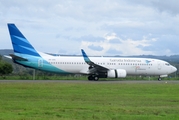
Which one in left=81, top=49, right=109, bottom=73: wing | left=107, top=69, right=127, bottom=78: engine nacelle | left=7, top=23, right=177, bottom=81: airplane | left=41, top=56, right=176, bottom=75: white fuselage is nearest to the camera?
left=107, top=69, right=127, bottom=78: engine nacelle

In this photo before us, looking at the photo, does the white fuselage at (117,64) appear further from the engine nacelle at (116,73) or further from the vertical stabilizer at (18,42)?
the vertical stabilizer at (18,42)

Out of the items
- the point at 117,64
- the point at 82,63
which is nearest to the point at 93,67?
the point at 82,63

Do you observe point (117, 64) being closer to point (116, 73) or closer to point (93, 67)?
point (116, 73)

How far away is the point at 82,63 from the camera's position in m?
42.7

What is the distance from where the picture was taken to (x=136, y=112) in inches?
529

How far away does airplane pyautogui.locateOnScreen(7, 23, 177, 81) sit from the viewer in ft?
136

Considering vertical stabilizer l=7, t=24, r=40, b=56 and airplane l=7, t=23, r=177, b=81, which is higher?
vertical stabilizer l=7, t=24, r=40, b=56

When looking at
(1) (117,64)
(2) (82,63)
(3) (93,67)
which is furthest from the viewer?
(1) (117,64)

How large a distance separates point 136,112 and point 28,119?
13.5ft

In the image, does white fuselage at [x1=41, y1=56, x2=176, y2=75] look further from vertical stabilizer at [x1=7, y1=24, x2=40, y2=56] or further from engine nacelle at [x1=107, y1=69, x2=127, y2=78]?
vertical stabilizer at [x1=7, y1=24, x2=40, y2=56]

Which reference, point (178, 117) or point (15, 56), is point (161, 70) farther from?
point (178, 117)

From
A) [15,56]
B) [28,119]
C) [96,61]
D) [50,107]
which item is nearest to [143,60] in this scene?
[96,61]

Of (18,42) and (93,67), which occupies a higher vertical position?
(18,42)

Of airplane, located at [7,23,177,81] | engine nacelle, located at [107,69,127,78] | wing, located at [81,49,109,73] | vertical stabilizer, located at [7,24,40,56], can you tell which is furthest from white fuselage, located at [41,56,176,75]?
vertical stabilizer, located at [7,24,40,56]
